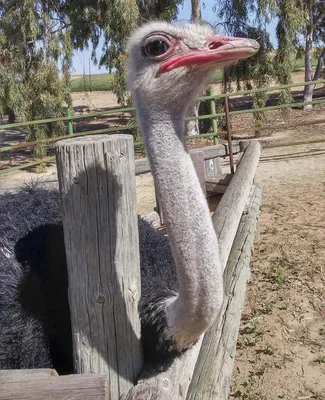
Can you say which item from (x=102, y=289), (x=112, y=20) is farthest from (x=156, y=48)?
(x=112, y=20)

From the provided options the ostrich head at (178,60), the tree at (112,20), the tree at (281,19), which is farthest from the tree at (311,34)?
the ostrich head at (178,60)

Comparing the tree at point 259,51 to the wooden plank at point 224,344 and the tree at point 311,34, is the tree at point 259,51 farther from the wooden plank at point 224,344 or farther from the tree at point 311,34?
the wooden plank at point 224,344

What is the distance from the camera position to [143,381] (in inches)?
59.1

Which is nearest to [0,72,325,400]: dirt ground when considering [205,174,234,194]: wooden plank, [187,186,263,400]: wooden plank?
[187,186,263,400]: wooden plank

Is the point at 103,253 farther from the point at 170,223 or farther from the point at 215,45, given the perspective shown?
the point at 215,45

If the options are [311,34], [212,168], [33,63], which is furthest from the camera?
[311,34]

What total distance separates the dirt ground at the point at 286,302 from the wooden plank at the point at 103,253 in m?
1.61

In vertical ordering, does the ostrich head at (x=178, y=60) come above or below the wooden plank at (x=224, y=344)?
above

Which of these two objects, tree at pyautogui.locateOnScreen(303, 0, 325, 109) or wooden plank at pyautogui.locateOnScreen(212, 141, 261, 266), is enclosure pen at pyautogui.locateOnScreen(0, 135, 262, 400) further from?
tree at pyautogui.locateOnScreen(303, 0, 325, 109)

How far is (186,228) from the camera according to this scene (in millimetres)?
1401

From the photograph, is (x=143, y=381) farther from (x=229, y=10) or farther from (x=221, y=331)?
(x=229, y=10)

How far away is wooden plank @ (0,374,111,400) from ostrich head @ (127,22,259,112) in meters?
0.70

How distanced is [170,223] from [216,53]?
1.42ft

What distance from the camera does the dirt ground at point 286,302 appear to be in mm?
3018
